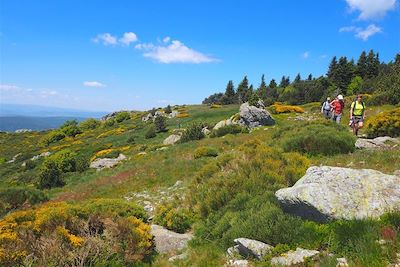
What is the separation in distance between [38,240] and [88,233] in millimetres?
1073

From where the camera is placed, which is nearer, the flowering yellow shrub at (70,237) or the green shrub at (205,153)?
the flowering yellow shrub at (70,237)

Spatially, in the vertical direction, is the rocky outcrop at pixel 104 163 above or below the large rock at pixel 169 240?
below

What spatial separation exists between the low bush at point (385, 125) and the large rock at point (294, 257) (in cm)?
1606

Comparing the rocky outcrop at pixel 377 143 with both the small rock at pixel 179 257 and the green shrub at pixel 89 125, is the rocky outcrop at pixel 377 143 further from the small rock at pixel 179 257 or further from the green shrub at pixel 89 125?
the green shrub at pixel 89 125

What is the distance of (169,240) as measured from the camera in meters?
9.26

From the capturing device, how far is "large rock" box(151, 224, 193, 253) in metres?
8.91

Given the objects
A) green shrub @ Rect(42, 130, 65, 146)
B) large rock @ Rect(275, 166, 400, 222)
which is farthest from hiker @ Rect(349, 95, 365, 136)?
green shrub @ Rect(42, 130, 65, 146)

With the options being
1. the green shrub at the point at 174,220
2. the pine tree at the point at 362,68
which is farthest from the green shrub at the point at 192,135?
the pine tree at the point at 362,68

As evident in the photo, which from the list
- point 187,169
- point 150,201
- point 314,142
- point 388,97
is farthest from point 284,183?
point 388,97

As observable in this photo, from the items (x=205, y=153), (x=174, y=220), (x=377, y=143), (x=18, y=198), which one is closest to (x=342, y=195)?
(x=174, y=220)

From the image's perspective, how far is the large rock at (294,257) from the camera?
602cm

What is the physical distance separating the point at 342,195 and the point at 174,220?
16.5ft

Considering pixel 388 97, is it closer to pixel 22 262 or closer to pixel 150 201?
pixel 150 201

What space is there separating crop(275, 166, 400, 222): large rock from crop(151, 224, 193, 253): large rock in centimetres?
292
